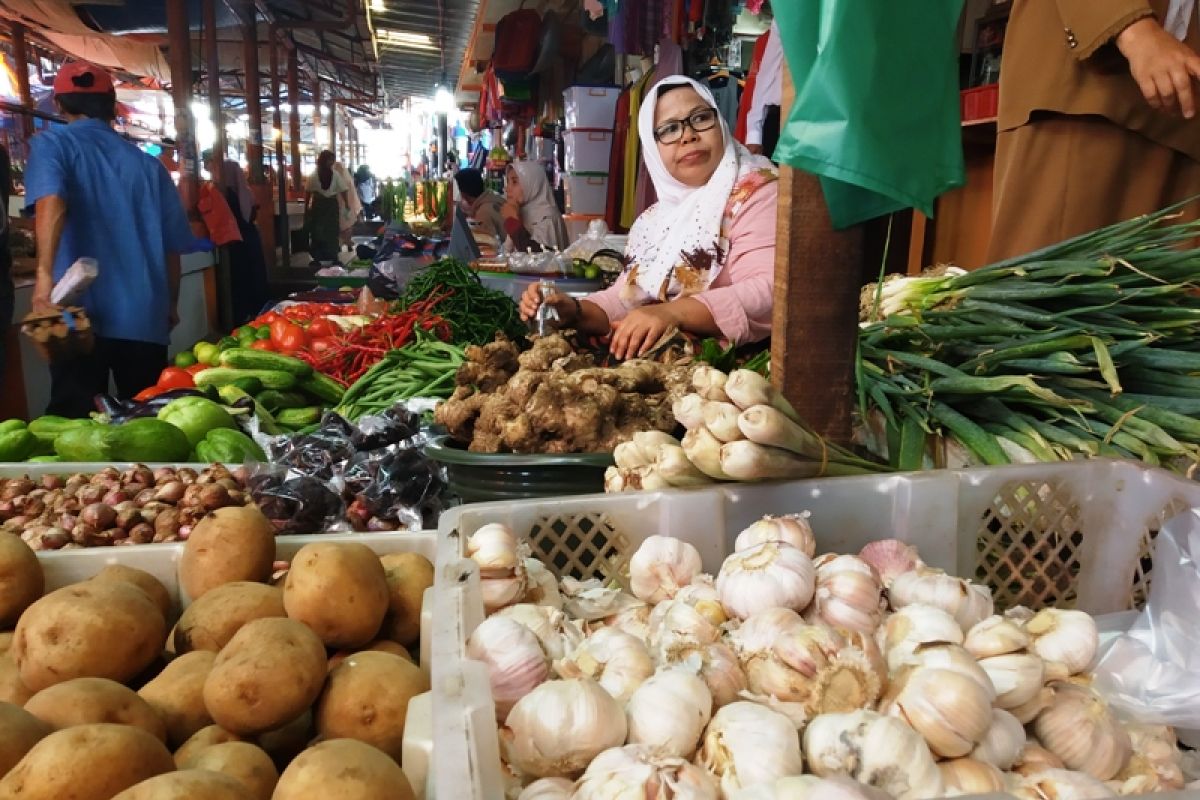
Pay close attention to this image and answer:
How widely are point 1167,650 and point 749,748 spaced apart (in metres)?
0.66

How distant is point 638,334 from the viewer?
265 cm

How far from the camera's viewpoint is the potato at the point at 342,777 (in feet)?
2.81

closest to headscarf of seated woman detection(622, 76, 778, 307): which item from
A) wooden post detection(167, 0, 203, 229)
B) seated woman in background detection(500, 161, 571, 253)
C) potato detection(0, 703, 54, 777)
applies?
potato detection(0, 703, 54, 777)

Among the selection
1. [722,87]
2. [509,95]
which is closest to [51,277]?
[722,87]

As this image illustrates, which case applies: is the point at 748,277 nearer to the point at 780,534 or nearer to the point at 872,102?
the point at 872,102

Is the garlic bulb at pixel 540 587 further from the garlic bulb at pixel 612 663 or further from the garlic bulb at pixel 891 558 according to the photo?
the garlic bulb at pixel 891 558

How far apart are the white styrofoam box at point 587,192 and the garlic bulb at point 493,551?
24.7ft

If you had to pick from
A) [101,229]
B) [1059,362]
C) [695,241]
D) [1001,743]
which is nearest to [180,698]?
[1001,743]

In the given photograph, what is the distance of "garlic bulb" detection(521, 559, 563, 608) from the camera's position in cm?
125

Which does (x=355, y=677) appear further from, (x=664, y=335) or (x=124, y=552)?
(x=664, y=335)

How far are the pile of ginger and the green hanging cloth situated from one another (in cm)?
62

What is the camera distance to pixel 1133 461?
1.40m

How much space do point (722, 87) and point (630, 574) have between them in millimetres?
5848

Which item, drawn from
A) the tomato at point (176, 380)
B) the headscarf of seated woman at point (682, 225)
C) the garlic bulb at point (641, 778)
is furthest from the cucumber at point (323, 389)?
the garlic bulb at point (641, 778)
